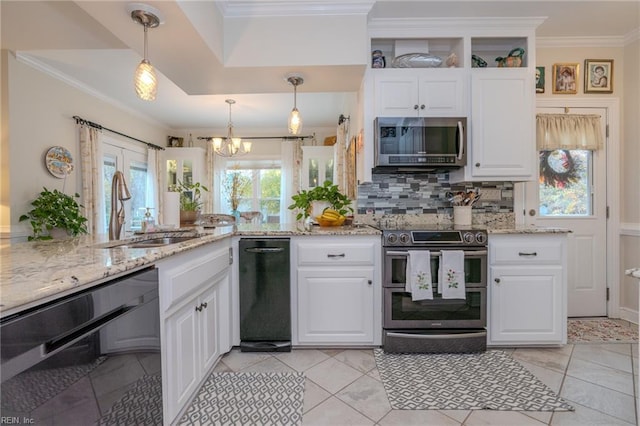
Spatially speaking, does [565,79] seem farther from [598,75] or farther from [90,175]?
[90,175]

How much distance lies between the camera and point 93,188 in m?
3.95

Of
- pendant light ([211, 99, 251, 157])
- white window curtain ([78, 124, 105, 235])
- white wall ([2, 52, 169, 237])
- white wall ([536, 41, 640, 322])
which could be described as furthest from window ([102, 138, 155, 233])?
white wall ([536, 41, 640, 322])

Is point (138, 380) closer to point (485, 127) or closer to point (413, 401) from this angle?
point (413, 401)

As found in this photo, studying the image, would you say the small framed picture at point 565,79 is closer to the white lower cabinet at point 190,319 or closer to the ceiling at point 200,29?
the ceiling at point 200,29

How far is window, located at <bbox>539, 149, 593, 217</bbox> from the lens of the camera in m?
3.00

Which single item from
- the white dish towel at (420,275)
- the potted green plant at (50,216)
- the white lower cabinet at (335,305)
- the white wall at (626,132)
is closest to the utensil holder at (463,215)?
the white dish towel at (420,275)

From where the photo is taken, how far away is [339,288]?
7.42ft

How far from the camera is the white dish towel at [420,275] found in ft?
7.07

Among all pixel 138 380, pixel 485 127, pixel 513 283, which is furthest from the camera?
pixel 485 127

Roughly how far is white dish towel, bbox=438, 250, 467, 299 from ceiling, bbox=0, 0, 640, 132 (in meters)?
1.61

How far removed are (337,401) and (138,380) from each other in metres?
1.06

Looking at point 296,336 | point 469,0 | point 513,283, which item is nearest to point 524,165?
point 513,283

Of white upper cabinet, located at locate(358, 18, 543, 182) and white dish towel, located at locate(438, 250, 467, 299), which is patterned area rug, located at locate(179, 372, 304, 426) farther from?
white upper cabinet, located at locate(358, 18, 543, 182)

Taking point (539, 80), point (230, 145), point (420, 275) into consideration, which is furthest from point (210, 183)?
point (539, 80)
